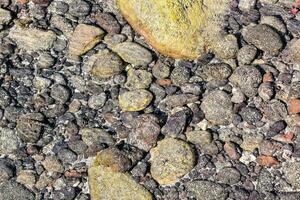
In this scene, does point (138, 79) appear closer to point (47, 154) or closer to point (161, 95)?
point (161, 95)

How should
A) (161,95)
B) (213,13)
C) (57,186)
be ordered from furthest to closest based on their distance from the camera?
(213,13)
(161,95)
(57,186)

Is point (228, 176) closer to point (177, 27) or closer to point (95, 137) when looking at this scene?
point (95, 137)

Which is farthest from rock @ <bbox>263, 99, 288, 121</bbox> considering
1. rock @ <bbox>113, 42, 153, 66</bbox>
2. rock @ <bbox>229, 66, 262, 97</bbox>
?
rock @ <bbox>113, 42, 153, 66</bbox>

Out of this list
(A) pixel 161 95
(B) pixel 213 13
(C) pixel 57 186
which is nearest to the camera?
(C) pixel 57 186

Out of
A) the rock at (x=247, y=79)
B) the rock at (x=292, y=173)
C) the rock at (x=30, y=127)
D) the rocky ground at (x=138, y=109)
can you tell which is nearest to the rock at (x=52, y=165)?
the rocky ground at (x=138, y=109)

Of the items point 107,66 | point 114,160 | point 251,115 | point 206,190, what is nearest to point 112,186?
point 114,160

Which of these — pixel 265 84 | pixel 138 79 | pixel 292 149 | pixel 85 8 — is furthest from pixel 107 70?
pixel 292 149
